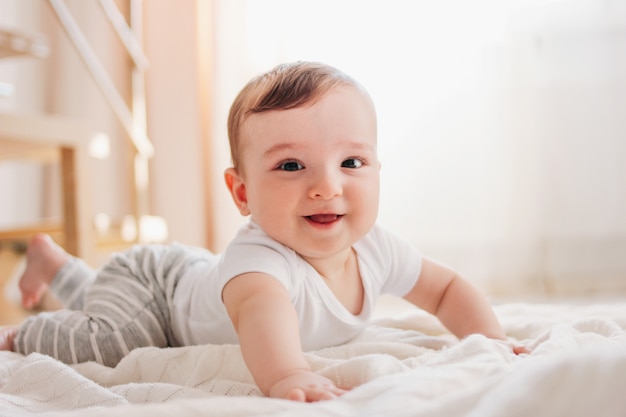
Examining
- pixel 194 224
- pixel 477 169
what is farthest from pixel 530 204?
pixel 194 224

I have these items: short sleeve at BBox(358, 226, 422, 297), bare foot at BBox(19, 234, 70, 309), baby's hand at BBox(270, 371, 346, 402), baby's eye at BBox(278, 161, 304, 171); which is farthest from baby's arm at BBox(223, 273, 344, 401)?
bare foot at BBox(19, 234, 70, 309)

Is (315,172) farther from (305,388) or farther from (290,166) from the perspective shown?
(305,388)

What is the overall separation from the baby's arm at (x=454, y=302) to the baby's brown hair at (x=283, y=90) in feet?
1.09

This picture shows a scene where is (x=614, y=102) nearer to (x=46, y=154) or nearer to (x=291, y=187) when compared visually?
(x=291, y=187)

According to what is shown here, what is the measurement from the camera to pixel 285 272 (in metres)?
0.82

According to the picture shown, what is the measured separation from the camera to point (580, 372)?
465 millimetres

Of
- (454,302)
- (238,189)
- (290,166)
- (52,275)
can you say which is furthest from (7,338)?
(454,302)

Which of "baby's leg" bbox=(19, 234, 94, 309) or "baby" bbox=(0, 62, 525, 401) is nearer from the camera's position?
"baby" bbox=(0, 62, 525, 401)

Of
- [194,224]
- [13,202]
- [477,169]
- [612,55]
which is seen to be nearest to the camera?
[612,55]

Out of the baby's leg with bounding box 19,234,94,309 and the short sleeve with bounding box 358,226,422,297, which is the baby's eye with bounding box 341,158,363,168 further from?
the baby's leg with bounding box 19,234,94,309

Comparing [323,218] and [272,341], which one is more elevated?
[323,218]

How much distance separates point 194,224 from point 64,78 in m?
0.94

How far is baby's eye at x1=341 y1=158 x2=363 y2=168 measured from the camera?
83 cm

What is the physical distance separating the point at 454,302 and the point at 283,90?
15.9 inches
